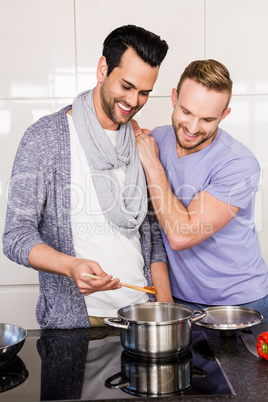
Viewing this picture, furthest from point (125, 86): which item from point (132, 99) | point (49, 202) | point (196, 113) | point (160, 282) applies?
point (160, 282)

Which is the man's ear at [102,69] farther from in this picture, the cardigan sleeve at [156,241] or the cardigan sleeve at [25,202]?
the cardigan sleeve at [156,241]

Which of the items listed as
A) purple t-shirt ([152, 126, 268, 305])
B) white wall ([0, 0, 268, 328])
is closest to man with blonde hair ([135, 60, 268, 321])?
purple t-shirt ([152, 126, 268, 305])

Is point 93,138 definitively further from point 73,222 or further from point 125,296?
point 125,296

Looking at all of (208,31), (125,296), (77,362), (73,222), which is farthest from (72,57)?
(77,362)

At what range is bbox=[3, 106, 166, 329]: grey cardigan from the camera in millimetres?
1392

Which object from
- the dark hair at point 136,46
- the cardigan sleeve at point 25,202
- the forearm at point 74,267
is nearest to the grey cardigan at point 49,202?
the cardigan sleeve at point 25,202

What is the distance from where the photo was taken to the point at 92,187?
4.98 feet

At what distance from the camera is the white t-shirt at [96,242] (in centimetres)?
149

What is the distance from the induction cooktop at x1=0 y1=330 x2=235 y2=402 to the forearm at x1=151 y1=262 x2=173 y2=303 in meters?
0.45

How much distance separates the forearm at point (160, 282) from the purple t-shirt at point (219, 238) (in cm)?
7

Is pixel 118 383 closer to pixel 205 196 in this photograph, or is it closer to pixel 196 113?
pixel 205 196

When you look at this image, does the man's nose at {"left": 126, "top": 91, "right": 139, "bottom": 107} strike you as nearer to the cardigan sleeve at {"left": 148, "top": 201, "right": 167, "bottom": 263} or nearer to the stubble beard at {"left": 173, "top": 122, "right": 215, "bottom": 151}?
the stubble beard at {"left": 173, "top": 122, "right": 215, "bottom": 151}

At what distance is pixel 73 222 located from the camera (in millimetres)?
Answer: 1498

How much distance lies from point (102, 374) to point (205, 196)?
79cm
